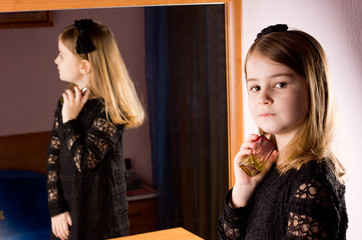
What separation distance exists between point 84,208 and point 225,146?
0.38m

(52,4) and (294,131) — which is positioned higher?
(52,4)

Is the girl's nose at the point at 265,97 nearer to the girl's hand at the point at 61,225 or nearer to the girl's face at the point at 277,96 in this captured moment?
the girl's face at the point at 277,96

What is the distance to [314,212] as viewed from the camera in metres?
0.63

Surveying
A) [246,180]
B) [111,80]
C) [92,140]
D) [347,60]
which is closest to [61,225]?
[92,140]

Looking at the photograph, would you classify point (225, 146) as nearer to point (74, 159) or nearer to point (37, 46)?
point (74, 159)

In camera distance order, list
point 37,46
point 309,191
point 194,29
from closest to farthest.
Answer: point 309,191 → point 37,46 → point 194,29

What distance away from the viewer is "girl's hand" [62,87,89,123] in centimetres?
98

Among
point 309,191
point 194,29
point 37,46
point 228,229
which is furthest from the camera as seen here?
point 194,29

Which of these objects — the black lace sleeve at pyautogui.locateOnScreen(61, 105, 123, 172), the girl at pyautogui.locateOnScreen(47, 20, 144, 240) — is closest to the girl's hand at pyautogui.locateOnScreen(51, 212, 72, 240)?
the girl at pyautogui.locateOnScreen(47, 20, 144, 240)

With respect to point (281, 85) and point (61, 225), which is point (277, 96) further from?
point (61, 225)

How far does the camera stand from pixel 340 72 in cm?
85

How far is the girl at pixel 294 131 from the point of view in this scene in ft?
2.12

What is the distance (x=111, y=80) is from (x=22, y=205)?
1.13 ft

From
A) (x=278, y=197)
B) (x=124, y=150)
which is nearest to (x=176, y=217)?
(x=124, y=150)
